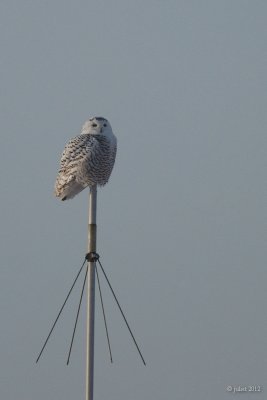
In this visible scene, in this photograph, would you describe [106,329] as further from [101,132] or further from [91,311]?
[101,132]

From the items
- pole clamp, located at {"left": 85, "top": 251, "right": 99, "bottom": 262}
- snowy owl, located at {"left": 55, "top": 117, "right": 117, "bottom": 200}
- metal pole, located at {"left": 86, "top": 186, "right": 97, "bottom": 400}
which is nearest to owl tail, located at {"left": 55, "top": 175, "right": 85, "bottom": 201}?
snowy owl, located at {"left": 55, "top": 117, "right": 117, "bottom": 200}

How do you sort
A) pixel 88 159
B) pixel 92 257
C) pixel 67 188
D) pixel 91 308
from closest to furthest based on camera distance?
pixel 91 308
pixel 92 257
pixel 88 159
pixel 67 188

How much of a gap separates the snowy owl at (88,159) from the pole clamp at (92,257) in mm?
1909

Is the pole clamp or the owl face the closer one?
the pole clamp

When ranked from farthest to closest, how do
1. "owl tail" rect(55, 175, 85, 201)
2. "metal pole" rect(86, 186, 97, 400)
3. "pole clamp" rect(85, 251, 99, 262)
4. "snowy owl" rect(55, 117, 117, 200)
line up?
"owl tail" rect(55, 175, 85, 201)
"snowy owl" rect(55, 117, 117, 200)
"pole clamp" rect(85, 251, 99, 262)
"metal pole" rect(86, 186, 97, 400)

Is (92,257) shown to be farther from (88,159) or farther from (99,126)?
(99,126)

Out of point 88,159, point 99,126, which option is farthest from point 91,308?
point 99,126

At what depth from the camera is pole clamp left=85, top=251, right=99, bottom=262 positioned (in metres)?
22.4

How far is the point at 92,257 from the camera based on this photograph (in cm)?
2238

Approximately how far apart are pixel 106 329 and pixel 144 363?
0.91 m

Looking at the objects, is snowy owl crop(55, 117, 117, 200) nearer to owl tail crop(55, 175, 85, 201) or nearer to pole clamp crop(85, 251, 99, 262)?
owl tail crop(55, 175, 85, 201)

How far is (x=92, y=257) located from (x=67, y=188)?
7.77 feet

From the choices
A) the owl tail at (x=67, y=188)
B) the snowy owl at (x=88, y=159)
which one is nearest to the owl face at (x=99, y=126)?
the snowy owl at (x=88, y=159)

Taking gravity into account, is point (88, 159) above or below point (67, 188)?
above
